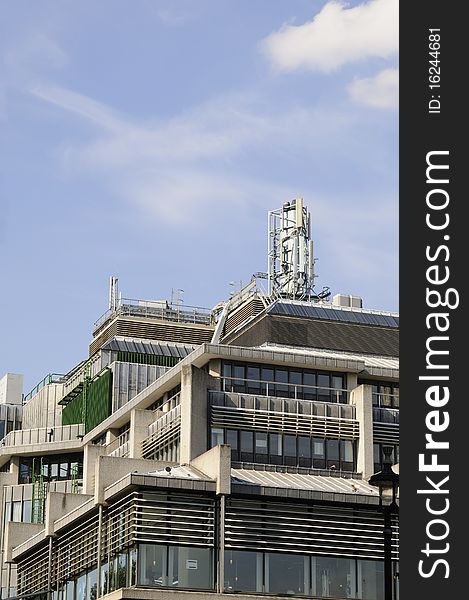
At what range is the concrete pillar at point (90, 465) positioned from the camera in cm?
7525

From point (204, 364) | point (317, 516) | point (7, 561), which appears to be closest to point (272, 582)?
point (317, 516)

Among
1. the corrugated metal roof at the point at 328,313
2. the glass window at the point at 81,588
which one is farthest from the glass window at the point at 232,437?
the corrugated metal roof at the point at 328,313

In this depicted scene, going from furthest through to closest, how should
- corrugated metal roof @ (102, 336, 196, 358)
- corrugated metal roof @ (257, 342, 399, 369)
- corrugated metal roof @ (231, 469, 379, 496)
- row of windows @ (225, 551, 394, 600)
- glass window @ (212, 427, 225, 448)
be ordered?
1. corrugated metal roof @ (102, 336, 196, 358)
2. corrugated metal roof @ (257, 342, 399, 369)
3. glass window @ (212, 427, 225, 448)
4. corrugated metal roof @ (231, 469, 379, 496)
5. row of windows @ (225, 551, 394, 600)

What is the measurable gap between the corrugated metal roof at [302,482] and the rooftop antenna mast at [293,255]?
94.8ft

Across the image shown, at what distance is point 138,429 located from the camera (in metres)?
71.4

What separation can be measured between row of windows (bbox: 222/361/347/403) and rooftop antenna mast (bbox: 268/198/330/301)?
2393 centimetres

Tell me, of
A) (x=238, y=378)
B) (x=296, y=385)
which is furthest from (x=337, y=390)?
(x=238, y=378)

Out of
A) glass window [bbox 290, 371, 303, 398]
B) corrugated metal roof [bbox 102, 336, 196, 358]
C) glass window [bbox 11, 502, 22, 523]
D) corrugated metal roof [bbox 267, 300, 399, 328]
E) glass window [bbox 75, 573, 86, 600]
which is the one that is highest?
corrugated metal roof [bbox 102, 336, 196, 358]

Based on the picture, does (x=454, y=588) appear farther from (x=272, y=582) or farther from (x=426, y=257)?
(x=272, y=582)

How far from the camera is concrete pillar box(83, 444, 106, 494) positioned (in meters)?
75.2

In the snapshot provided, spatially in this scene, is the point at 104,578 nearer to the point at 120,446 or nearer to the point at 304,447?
the point at 304,447

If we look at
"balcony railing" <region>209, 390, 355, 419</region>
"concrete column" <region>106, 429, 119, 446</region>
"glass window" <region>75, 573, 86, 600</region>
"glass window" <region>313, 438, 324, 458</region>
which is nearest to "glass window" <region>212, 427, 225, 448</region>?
"balcony railing" <region>209, 390, 355, 419</region>

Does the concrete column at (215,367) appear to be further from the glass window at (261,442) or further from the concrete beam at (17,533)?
the concrete beam at (17,533)

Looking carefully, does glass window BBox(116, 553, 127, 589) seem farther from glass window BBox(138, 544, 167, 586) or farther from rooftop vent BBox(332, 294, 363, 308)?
rooftop vent BBox(332, 294, 363, 308)
